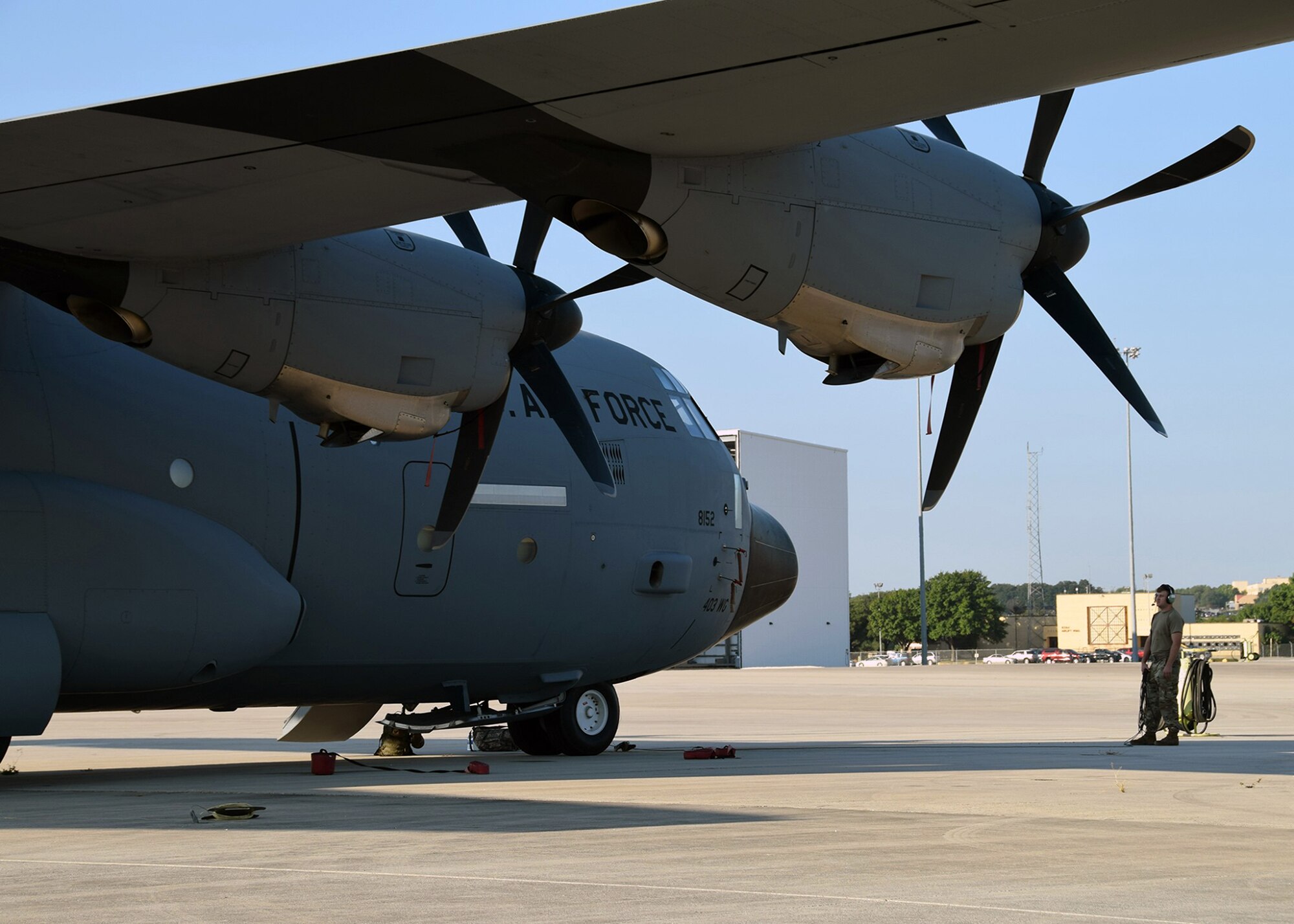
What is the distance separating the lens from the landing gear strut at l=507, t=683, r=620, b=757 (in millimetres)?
17531

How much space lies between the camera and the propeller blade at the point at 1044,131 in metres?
11.6

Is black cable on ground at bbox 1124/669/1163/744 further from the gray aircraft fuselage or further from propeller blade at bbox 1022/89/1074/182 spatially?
propeller blade at bbox 1022/89/1074/182

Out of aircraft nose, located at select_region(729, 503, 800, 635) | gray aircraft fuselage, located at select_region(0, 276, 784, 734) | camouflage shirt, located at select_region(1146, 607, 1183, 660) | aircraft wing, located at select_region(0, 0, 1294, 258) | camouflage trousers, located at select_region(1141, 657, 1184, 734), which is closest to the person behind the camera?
aircraft wing, located at select_region(0, 0, 1294, 258)

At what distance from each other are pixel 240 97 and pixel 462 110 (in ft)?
3.98

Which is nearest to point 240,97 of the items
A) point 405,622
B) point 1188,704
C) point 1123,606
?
point 405,622

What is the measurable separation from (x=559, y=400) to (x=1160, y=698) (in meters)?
9.42

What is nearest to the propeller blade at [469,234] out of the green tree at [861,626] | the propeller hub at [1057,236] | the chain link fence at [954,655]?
the propeller hub at [1057,236]

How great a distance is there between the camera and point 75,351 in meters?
13.2

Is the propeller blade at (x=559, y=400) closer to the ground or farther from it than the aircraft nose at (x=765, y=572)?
farther from it

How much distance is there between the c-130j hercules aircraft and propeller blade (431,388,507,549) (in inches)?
1.7

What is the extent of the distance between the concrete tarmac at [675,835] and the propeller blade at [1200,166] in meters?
4.49

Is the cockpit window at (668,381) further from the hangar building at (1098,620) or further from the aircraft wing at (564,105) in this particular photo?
the hangar building at (1098,620)

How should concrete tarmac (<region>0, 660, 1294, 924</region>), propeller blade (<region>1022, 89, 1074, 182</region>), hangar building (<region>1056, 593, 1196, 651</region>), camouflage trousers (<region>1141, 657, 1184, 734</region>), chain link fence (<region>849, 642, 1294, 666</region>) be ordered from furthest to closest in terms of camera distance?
1. hangar building (<region>1056, 593, 1196, 651</region>)
2. chain link fence (<region>849, 642, 1294, 666</region>)
3. camouflage trousers (<region>1141, 657, 1184, 734</region>)
4. propeller blade (<region>1022, 89, 1074, 182</region>)
5. concrete tarmac (<region>0, 660, 1294, 924</region>)

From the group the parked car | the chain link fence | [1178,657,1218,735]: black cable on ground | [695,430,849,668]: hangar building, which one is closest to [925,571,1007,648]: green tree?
the chain link fence
